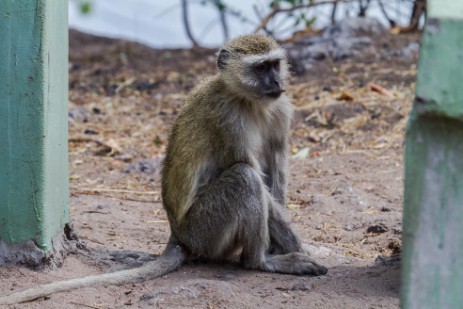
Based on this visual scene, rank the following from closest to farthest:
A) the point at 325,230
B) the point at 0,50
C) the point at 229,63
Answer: the point at 0,50 < the point at 229,63 < the point at 325,230

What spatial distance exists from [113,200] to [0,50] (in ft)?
9.22

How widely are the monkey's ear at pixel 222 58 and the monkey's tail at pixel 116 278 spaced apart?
4.59 feet

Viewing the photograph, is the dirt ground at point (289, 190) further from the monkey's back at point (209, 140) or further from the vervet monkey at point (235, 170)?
the monkey's back at point (209, 140)

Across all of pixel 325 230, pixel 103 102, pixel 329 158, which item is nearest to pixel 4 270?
pixel 325 230

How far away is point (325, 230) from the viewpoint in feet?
22.7

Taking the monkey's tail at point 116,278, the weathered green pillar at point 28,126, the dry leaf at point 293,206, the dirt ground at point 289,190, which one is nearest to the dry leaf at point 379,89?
the dirt ground at point 289,190

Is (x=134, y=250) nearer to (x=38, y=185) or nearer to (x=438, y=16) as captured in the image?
(x=38, y=185)

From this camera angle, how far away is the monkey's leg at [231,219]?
570 cm

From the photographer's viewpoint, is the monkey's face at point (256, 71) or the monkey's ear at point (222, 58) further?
the monkey's ear at point (222, 58)

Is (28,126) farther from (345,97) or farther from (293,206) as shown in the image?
(345,97)

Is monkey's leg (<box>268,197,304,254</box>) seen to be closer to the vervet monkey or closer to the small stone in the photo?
the vervet monkey

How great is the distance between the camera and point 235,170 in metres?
5.75

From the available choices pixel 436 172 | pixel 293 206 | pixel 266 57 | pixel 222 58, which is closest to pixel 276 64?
pixel 266 57

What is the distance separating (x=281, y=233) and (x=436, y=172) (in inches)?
113
